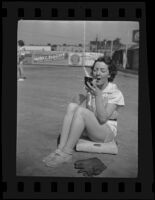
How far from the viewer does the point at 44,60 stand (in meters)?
6.14

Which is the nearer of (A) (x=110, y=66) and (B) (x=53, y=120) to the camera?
(A) (x=110, y=66)

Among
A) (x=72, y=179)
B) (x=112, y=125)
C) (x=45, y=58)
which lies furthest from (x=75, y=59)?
(x=72, y=179)

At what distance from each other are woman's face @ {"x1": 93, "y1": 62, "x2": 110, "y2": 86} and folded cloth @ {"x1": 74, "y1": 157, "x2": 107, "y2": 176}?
2.83 feet

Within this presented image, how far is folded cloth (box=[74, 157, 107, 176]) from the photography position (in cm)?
601

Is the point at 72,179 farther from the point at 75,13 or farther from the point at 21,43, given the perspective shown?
the point at 75,13

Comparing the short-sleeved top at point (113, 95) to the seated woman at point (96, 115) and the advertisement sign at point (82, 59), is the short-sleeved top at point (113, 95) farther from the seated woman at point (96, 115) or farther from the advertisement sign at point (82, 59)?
the advertisement sign at point (82, 59)

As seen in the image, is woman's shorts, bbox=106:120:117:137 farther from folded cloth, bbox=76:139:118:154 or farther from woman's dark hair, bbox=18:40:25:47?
woman's dark hair, bbox=18:40:25:47

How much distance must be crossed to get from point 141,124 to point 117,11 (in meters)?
1.29

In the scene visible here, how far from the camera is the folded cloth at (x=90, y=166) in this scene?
6.01 meters

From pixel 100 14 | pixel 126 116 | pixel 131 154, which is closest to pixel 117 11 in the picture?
pixel 100 14

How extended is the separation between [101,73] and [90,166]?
103 cm

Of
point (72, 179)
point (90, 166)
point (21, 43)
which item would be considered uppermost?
point (21, 43)

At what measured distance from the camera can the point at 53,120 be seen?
20.0 ft

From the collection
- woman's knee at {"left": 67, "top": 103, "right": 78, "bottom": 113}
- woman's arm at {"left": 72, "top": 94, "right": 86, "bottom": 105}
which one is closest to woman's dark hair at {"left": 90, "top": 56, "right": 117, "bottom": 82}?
woman's arm at {"left": 72, "top": 94, "right": 86, "bottom": 105}
